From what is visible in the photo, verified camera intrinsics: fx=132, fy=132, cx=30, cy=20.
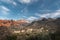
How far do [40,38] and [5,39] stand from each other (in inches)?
237

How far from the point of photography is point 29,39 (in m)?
22.0

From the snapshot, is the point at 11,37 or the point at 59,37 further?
the point at 11,37

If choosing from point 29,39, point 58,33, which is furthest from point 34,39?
point 58,33

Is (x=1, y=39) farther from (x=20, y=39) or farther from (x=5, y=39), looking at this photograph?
(x=20, y=39)

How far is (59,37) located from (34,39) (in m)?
4.10

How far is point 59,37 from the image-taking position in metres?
20.2

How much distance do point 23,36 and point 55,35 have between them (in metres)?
5.58

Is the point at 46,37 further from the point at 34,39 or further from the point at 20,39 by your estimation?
the point at 20,39

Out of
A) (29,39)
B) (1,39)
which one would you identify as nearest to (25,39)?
(29,39)

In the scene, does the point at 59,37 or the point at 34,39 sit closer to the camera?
the point at 59,37

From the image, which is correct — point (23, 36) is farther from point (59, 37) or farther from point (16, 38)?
point (59, 37)

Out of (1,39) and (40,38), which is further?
(1,39)

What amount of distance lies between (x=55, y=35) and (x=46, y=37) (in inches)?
58.1

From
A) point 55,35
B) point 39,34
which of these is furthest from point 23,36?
point 55,35
